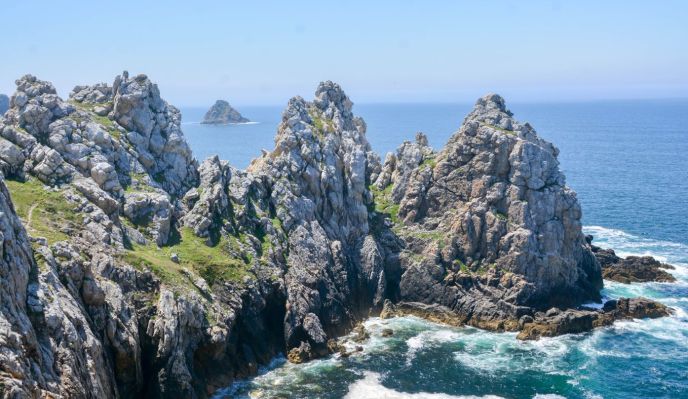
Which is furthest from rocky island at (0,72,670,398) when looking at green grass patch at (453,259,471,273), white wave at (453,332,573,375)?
white wave at (453,332,573,375)

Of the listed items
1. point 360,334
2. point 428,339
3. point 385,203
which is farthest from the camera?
point 385,203

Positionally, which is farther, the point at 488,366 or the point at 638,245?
the point at 638,245

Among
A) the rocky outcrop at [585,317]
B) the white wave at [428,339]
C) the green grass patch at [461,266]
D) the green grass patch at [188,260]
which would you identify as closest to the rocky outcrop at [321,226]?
the green grass patch at [188,260]

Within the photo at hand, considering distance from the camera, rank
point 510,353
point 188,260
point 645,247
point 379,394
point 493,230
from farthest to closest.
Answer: point 645,247 < point 493,230 < point 510,353 < point 188,260 < point 379,394

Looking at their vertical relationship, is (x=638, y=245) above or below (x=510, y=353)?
above

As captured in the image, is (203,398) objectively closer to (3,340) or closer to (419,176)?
(3,340)

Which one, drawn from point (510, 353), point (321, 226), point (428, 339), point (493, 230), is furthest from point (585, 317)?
point (321, 226)

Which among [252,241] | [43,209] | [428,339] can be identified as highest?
[43,209]

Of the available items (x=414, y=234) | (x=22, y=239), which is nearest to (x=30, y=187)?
(x=22, y=239)

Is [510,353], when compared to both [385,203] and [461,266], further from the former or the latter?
[385,203]
